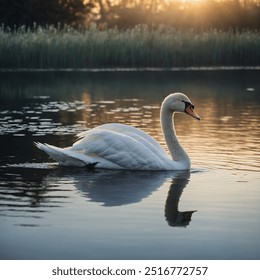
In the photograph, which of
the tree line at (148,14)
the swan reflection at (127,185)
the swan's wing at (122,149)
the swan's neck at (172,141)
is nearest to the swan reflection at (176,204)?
the swan reflection at (127,185)

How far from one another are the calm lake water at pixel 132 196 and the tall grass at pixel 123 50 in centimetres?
997

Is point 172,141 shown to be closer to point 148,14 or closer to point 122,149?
point 122,149

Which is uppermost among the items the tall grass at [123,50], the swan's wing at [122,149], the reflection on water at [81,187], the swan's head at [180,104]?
the swan's head at [180,104]

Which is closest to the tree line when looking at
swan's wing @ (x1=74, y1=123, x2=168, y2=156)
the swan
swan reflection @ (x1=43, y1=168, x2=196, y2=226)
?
swan's wing @ (x1=74, y1=123, x2=168, y2=156)

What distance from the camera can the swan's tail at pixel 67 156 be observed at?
10031mm

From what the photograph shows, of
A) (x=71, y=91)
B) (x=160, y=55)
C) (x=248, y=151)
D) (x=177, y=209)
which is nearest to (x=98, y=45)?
(x=160, y=55)

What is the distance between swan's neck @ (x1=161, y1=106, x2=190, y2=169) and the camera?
400 inches

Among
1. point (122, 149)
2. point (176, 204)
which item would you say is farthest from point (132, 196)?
point (122, 149)

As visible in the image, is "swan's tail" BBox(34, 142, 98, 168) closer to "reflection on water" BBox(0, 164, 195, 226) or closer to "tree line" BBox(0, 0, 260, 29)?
"reflection on water" BBox(0, 164, 195, 226)

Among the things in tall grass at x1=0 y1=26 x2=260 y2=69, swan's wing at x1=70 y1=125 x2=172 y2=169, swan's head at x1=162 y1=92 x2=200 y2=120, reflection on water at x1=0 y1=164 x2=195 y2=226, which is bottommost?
tall grass at x1=0 y1=26 x2=260 y2=69

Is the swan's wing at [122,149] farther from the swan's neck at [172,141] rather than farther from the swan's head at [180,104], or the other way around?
the swan's head at [180,104]

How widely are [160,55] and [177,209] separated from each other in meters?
21.1

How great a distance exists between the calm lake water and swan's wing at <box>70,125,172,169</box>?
134 millimetres
